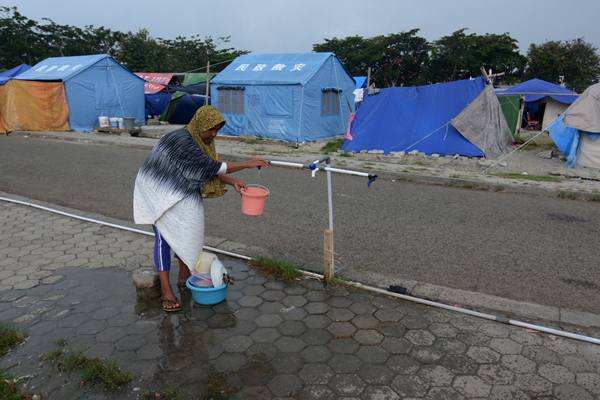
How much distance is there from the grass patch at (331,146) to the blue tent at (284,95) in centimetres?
87

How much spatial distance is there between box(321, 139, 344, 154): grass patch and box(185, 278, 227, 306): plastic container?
11.2 metres

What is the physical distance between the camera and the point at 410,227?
20.1ft

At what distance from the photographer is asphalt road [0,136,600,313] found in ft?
14.6

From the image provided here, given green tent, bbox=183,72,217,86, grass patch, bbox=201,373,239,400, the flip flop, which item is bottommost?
grass patch, bbox=201,373,239,400

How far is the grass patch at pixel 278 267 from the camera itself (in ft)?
13.8

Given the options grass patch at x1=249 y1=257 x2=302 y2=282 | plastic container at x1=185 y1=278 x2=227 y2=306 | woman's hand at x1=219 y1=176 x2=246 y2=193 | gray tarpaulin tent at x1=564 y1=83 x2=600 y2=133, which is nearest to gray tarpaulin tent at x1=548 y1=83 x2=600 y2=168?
gray tarpaulin tent at x1=564 y1=83 x2=600 y2=133

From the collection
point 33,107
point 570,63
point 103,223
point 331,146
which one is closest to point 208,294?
point 103,223

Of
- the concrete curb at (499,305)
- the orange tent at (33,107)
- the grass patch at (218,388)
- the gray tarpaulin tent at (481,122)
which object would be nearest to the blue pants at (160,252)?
the grass patch at (218,388)

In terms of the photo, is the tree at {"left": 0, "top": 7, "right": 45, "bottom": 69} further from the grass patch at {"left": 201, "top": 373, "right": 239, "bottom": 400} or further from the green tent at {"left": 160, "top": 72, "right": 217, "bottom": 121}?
the grass patch at {"left": 201, "top": 373, "right": 239, "bottom": 400}

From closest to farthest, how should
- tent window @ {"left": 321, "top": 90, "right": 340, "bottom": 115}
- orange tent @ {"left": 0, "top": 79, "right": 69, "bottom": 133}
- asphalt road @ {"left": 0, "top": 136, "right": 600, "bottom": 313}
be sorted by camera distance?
asphalt road @ {"left": 0, "top": 136, "right": 600, "bottom": 313} < tent window @ {"left": 321, "top": 90, "right": 340, "bottom": 115} < orange tent @ {"left": 0, "top": 79, "right": 69, "bottom": 133}

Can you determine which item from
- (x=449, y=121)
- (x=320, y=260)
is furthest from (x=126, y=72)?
(x=320, y=260)

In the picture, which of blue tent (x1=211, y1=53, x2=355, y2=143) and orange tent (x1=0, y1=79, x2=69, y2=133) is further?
orange tent (x1=0, y1=79, x2=69, y2=133)

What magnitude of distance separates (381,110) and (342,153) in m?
1.86

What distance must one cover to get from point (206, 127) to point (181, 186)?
0.50m
